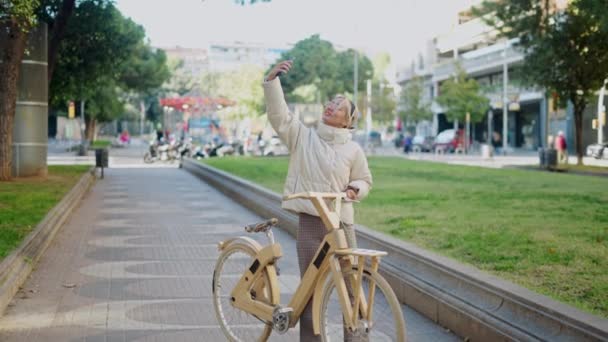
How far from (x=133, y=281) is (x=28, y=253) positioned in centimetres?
151

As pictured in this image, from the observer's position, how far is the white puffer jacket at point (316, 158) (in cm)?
542

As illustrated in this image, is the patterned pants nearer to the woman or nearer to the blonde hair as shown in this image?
the woman

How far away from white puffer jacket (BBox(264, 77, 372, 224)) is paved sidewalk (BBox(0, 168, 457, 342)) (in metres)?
1.41

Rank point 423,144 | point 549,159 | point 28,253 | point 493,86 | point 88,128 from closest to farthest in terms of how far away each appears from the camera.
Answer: point 28,253
point 549,159
point 88,128
point 493,86
point 423,144

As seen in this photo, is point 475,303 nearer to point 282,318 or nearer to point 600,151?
point 282,318

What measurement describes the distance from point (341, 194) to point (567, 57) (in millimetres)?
28986

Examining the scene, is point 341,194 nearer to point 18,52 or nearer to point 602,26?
point 18,52

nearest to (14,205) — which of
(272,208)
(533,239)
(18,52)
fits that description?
(272,208)

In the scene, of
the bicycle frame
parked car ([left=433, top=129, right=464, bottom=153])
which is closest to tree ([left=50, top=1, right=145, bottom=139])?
the bicycle frame

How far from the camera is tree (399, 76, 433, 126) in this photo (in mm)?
84250

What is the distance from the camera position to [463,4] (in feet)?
269

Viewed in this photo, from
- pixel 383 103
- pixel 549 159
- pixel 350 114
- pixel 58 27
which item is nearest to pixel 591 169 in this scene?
pixel 549 159

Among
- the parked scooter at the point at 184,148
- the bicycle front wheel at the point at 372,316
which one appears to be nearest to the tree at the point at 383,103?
the parked scooter at the point at 184,148

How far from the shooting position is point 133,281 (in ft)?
29.4
